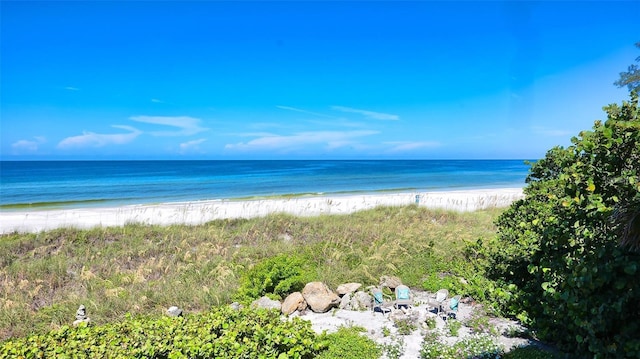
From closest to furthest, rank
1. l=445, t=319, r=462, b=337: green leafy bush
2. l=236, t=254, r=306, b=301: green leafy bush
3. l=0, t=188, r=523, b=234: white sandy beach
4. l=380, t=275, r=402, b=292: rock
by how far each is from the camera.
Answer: l=445, t=319, r=462, b=337: green leafy bush → l=236, t=254, r=306, b=301: green leafy bush → l=380, t=275, r=402, b=292: rock → l=0, t=188, r=523, b=234: white sandy beach

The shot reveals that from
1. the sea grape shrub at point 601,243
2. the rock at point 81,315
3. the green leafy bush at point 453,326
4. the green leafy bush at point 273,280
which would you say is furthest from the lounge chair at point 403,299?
the rock at point 81,315

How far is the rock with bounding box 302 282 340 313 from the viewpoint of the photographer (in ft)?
23.7

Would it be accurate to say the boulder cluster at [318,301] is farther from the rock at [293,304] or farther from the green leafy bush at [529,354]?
the green leafy bush at [529,354]

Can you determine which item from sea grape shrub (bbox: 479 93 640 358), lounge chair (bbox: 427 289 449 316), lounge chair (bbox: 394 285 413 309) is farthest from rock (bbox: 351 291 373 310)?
sea grape shrub (bbox: 479 93 640 358)

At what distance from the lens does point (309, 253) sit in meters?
10.0

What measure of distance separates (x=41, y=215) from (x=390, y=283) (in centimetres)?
2016

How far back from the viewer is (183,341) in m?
5.04

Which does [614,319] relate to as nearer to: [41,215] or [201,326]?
[201,326]

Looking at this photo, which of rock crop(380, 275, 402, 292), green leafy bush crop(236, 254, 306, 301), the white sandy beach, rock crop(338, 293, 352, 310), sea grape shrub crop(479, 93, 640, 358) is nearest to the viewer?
sea grape shrub crop(479, 93, 640, 358)

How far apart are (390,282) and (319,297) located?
175cm

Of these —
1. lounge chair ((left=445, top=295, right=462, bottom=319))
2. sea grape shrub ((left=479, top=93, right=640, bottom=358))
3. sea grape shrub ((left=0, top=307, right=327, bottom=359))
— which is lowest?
lounge chair ((left=445, top=295, right=462, bottom=319))

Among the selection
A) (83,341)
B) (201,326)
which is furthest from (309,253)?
(83,341)

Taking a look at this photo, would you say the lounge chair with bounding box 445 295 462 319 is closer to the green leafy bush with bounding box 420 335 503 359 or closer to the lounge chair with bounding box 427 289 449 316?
the lounge chair with bounding box 427 289 449 316

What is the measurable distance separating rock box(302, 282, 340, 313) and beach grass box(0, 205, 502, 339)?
749mm
